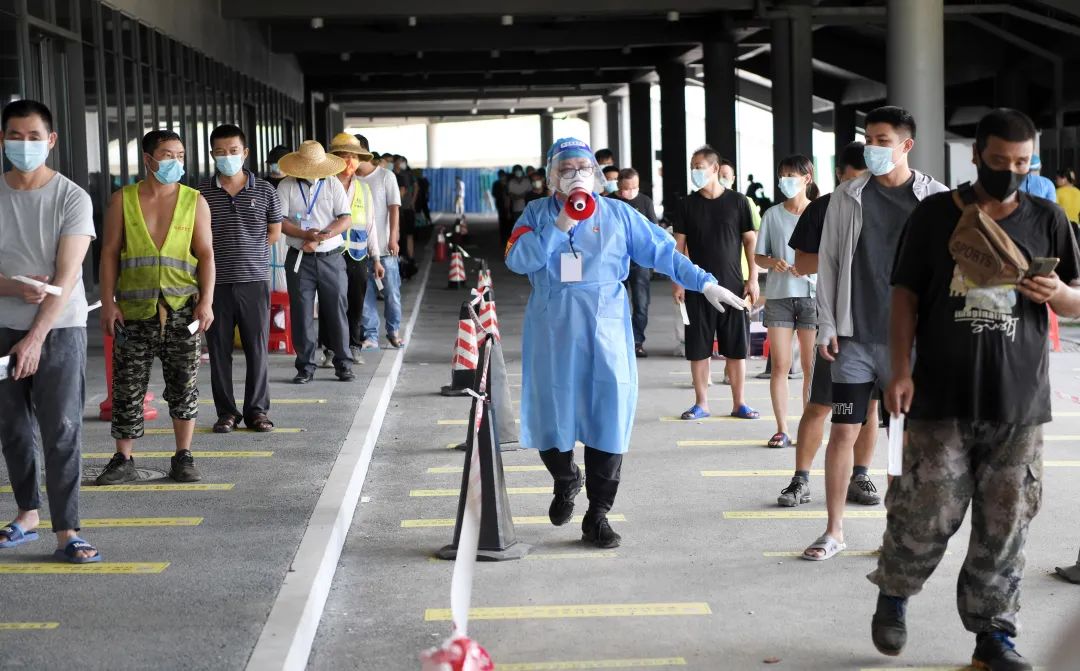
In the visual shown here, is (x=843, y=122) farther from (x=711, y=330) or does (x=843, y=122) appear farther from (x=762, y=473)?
(x=762, y=473)

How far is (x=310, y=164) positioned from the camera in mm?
11828

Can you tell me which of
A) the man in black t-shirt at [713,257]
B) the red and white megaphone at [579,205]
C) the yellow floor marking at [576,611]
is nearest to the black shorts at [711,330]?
the man in black t-shirt at [713,257]

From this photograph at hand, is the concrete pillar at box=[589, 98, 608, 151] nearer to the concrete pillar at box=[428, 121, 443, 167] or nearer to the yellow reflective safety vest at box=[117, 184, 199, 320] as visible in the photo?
the concrete pillar at box=[428, 121, 443, 167]

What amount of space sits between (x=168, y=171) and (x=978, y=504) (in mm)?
4823

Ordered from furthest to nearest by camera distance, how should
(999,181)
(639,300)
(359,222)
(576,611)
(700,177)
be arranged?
(639,300) → (359,222) → (700,177) → (576,611) → (999,181)

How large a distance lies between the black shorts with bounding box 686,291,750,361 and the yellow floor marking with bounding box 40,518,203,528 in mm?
4533

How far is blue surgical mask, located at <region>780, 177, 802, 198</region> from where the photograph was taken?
9.31 metres

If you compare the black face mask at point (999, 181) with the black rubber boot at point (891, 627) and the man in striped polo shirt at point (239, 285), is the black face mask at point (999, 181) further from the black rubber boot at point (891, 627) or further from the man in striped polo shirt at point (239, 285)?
the man in striped polo shirt at point (239, 285)

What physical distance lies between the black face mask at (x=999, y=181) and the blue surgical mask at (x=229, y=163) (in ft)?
19.3

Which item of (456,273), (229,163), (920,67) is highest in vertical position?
(920,67)

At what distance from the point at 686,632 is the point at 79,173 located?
11742 mm

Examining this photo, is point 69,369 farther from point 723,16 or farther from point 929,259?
point 723,16

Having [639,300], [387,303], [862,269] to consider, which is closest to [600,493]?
[862,269]

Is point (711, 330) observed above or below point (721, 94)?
Result: below
